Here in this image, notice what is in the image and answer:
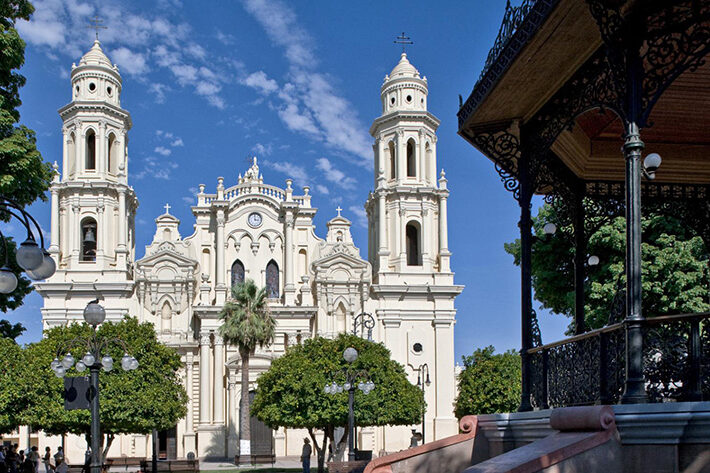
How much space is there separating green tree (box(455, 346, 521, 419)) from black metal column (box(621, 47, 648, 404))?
45374 mm

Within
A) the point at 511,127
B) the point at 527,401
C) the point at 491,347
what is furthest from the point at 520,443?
the point at 491,347

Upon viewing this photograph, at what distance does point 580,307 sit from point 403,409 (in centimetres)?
3360

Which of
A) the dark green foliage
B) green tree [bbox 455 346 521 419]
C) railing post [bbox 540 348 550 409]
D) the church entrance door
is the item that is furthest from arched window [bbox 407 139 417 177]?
railing post [bbox 540 348 550 409]

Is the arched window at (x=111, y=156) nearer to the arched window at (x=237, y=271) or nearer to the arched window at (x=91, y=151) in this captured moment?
the arched window at (x=91, y=151)

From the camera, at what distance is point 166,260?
59719 mm

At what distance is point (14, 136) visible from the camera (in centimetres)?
1853

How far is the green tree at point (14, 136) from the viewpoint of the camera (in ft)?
59.6

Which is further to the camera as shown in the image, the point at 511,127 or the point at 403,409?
the point at 403,409

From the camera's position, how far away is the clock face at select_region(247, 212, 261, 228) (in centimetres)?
6172

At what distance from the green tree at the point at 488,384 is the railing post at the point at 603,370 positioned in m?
44.7

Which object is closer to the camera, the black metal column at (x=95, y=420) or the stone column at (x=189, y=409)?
the black metal column at (x=95, y=420)

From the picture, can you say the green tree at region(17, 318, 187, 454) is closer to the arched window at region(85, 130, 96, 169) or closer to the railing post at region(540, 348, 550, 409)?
the arched window at region(85, 130, 96, 169)

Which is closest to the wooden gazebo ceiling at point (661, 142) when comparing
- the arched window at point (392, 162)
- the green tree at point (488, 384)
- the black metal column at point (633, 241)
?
the black metal column at point (633, 241)

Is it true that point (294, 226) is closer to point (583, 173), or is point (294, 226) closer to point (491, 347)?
point (491, 347)
